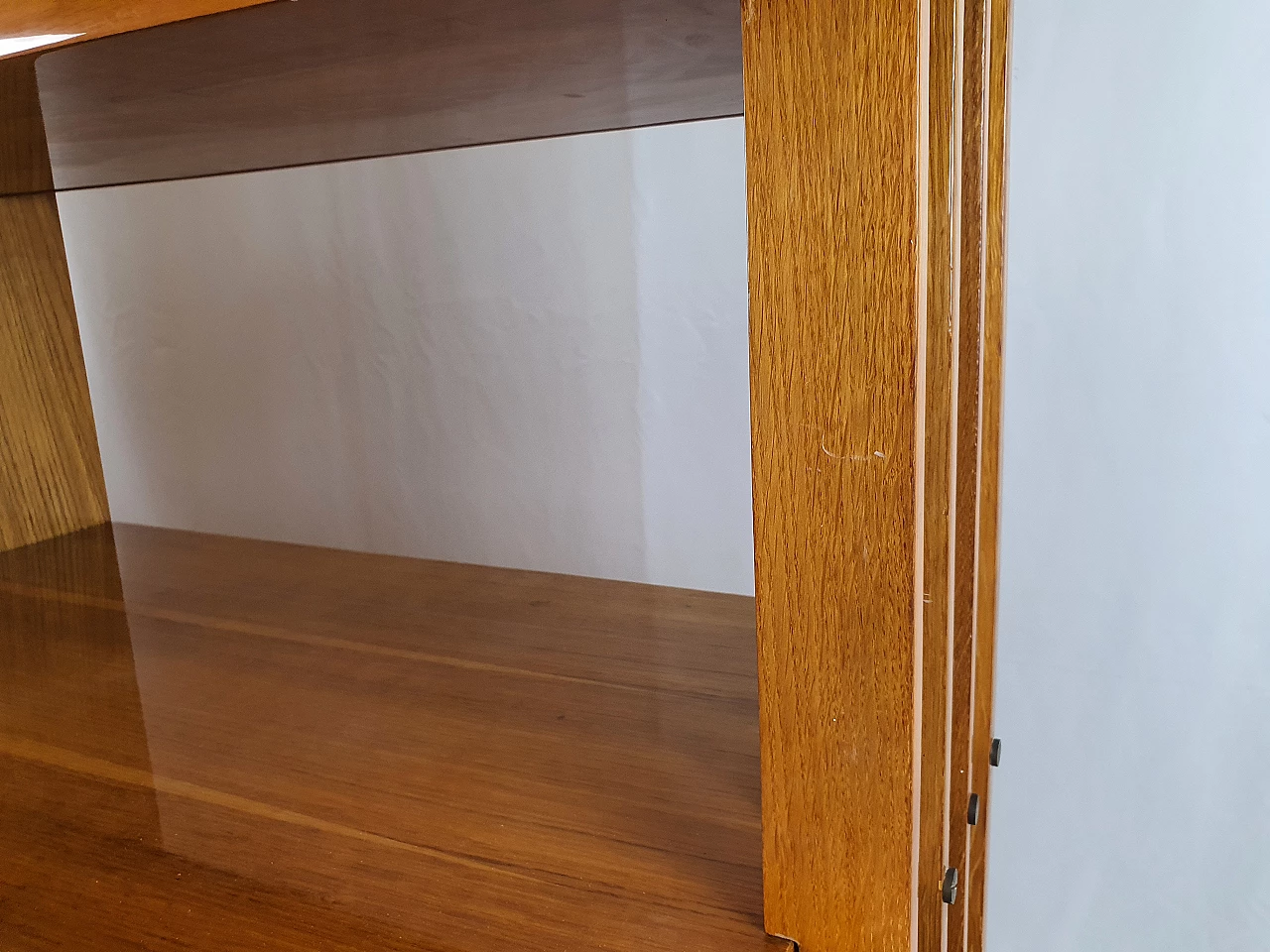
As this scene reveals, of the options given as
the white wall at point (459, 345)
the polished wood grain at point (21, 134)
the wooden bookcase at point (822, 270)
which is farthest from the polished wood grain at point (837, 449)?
the white wall at point (459, 345)

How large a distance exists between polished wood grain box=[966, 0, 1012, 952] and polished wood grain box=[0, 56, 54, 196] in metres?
0.47

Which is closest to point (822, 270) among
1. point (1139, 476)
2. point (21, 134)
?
point (21, 134)

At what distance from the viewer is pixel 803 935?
37 centimetres

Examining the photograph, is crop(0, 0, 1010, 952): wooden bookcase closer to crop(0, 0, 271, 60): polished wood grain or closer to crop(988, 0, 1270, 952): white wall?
crop(0, 0, 271, 60): polished wood grain

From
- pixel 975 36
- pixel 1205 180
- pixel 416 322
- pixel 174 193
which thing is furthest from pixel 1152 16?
pixel 174 193

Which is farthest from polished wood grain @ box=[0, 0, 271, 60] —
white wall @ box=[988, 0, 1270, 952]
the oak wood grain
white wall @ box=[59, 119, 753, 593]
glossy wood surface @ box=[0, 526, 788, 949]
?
white wall @ box=[59, 119, 753, 593]

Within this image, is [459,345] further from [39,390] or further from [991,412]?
[991,412]

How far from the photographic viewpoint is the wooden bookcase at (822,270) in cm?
30

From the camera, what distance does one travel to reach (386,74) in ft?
1.47

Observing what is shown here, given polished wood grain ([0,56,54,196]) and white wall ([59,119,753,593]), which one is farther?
white wall ([59,119,753,593])

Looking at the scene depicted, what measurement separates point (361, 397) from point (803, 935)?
2246mm

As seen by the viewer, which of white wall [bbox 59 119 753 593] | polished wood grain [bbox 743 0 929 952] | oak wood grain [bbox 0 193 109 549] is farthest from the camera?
white wall [bbox 59 119 753 593]

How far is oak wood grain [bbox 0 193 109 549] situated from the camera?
1.00 meters

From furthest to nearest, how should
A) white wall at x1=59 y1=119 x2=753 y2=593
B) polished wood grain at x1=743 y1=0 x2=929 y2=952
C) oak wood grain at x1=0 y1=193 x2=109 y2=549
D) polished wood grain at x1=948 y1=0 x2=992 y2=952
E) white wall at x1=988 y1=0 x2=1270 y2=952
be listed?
white wall at x1=59 y1=119 x2=753 y2=593 → white wall at x1=988 y1=0 x2=1270 y2=952 → oak wood grain at x1=0 y1=193 x2=109 y2=549 → polished wood grain at x1=948 y1=0 x2=992 y2=952 → polished wood grain at x1=743 y1=0 x2=929 y2=952
